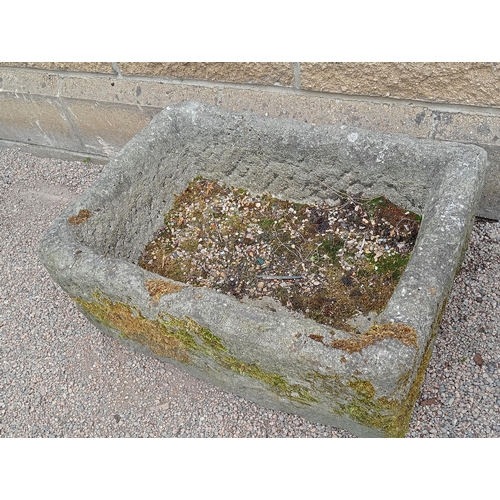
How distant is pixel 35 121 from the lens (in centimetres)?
363

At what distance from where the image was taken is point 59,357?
2486mm

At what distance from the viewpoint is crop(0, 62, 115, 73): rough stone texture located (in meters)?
3.04

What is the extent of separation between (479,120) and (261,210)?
110cm

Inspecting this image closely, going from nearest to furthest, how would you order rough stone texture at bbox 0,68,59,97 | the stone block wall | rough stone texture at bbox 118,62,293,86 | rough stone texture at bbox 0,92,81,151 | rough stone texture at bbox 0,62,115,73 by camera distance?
the stone block wall → rough stone texture at bbox 118,62,293,86 → rough stone texture at bbox 0,62,115,73 → rough stone texture at bbox 0,68,59,97 → rough stone texture at bbox 0,92,81,151

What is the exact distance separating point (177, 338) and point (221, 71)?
153 cm

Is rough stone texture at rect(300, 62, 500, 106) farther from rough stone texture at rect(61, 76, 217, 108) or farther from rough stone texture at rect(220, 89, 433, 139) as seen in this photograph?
rough stone texture at rect(61, 76, 217, 108)

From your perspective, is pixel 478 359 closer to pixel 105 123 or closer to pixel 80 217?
pixel 80 217

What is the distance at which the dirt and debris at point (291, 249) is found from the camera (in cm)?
220

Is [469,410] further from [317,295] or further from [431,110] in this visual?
[431,110]

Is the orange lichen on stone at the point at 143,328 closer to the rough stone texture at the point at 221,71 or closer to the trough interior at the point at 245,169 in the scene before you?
the trough interior at the point at 245,169

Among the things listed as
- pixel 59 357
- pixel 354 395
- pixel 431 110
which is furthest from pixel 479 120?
pixel 59 357

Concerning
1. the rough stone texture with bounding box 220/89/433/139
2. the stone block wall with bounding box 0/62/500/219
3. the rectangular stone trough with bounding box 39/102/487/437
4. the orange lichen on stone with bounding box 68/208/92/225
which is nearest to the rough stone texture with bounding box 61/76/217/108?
the stone block wall with bounding box 0/62/500/219

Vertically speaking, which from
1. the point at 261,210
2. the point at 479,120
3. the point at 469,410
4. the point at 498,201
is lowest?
the point at 469,410

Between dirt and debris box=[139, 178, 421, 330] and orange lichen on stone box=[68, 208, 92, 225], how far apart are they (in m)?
0.42
